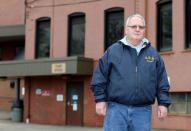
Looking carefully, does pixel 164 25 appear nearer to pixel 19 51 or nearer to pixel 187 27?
pixel 187 27

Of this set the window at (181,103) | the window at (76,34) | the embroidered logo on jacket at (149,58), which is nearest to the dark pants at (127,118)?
the embroidered logo on jacket at (149,58)

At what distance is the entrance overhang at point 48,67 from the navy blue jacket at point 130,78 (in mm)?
10480

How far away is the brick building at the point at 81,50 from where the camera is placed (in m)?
12.7

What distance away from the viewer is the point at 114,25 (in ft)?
49.1

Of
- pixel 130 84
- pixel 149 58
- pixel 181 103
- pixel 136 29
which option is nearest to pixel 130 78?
pixel 130 84

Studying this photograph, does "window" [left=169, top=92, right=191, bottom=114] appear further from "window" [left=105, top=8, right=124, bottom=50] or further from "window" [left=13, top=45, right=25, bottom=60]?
"window" [left=13, top=45, right=25, bottom=60]

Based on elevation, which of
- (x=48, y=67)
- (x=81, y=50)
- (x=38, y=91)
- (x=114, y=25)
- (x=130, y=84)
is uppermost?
(x=114, y=25)

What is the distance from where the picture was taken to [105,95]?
365cm

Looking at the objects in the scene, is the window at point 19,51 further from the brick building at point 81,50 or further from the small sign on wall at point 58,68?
the small sign on wall at point 58,68

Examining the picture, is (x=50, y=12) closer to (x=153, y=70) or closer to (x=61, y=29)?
(x=61, y=29)

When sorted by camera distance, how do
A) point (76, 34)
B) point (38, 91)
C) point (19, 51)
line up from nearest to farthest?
1. point (76, 34)
2. point (38, 91)
3. point (19, 51)

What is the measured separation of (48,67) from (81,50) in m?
1.84

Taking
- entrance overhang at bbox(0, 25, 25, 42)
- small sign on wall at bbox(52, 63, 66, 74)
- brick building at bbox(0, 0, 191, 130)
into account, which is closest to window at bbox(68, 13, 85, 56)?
brick building at bbox(0, 0, 191, 130)

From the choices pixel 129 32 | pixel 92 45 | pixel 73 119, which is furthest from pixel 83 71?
pixel 129 32
